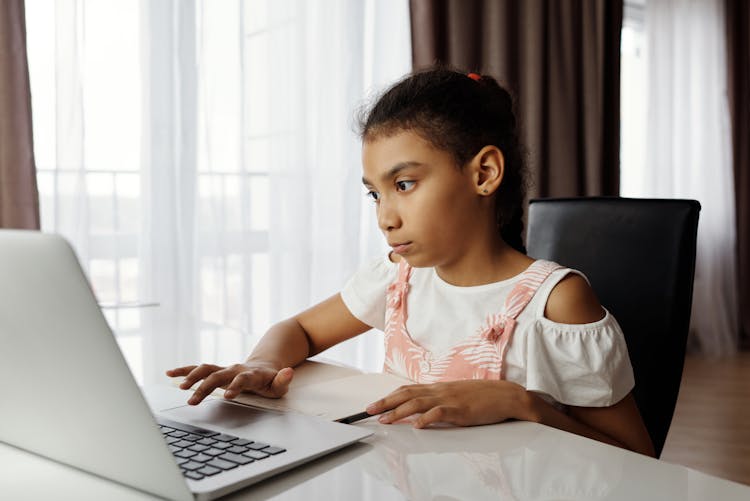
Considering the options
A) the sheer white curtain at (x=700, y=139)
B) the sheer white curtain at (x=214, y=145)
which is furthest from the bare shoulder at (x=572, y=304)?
the sheer white curtain at (x=700, y=139)

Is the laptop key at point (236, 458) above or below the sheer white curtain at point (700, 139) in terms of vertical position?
below

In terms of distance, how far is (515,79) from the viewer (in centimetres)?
323

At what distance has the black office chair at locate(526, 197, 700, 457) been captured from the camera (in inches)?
42.9

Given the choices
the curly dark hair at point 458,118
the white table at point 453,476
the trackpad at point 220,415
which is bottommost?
the white table at point 453,476

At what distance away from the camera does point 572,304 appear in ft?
3.09

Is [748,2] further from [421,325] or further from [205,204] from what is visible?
[421,325]

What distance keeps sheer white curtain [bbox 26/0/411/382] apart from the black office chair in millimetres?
1233

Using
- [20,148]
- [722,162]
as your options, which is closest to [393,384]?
[20,148]

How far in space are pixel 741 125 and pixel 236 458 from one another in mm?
4471

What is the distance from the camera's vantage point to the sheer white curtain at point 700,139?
4062mm

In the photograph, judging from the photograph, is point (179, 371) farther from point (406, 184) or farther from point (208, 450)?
point (406, 184)

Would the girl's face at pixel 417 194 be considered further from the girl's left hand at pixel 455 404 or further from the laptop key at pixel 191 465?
the laptop key at pixel 191 465

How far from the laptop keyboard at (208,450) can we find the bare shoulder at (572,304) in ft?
1.61

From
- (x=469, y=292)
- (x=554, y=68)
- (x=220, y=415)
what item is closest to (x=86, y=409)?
(x=220, y=415)
